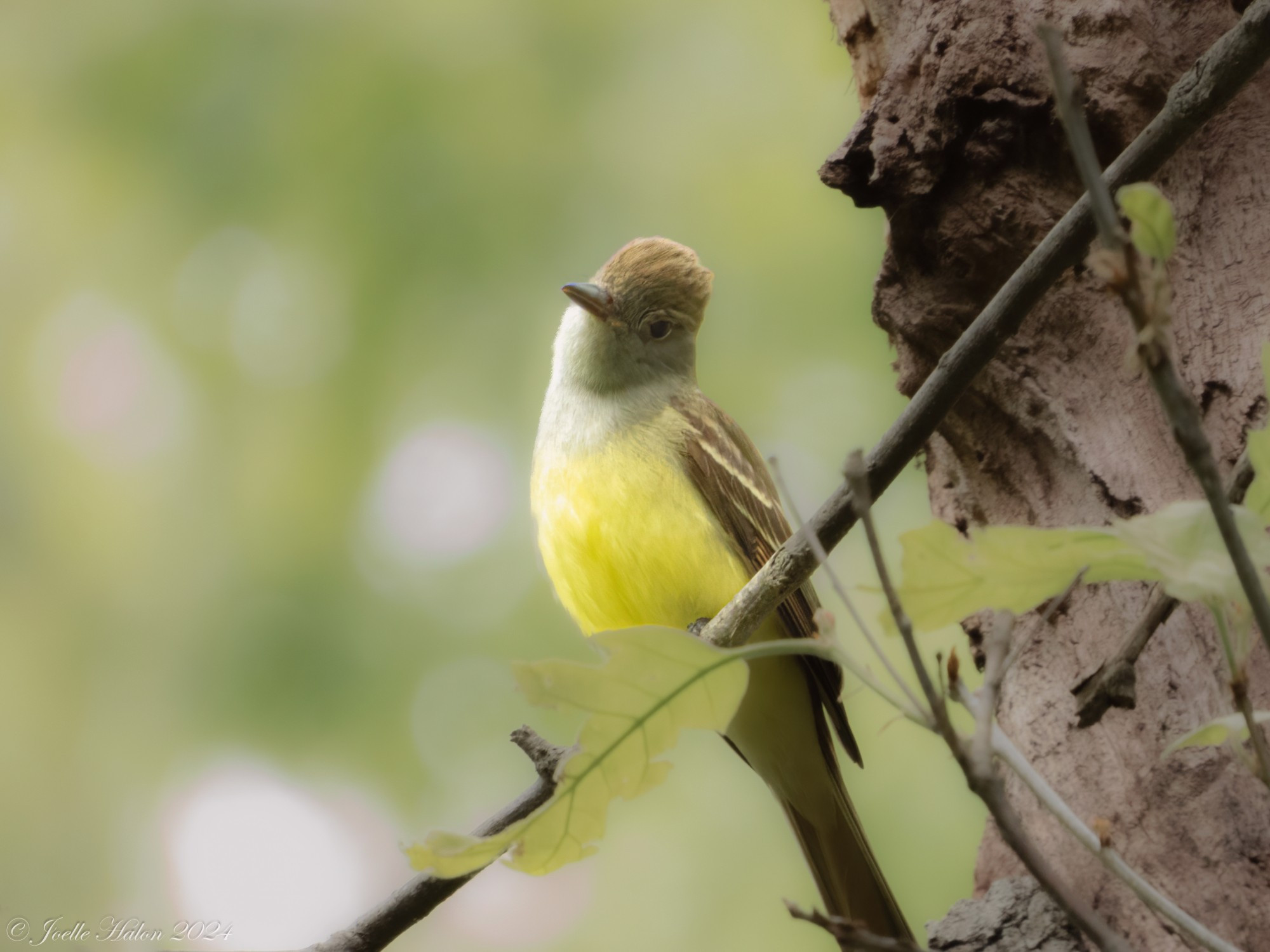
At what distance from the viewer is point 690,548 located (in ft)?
7.60

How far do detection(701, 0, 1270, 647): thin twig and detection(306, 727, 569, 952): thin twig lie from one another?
0.48 m

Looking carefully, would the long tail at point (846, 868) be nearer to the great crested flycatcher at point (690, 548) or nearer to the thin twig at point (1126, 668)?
the great crested flycatcher at point (690, 548)

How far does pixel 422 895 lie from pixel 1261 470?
1.10 metres

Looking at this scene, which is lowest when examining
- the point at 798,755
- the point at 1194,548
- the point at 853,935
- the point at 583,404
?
the point at 798,755

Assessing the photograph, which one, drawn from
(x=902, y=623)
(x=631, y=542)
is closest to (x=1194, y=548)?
(x=902, y=623)

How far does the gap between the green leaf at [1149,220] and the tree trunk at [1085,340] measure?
91cm

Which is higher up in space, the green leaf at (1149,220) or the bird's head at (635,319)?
the bird's head at (635,319)

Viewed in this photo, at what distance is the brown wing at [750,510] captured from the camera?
2.34 m

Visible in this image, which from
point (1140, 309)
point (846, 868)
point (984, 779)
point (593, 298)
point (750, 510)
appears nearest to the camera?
point (1140, 309)

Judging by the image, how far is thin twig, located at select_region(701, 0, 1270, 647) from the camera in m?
1.16

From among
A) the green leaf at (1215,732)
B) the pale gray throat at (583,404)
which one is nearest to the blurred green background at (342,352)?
the pale gray throat at (583,404)

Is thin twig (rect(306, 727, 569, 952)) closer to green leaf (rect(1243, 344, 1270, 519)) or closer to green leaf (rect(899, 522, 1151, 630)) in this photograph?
green leaf (rect(899, 522, 1151, 630))

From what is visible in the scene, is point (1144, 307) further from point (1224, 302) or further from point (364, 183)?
point (364, 183)

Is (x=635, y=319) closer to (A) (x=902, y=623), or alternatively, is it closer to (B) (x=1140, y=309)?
(A) (x=902, y=623)
